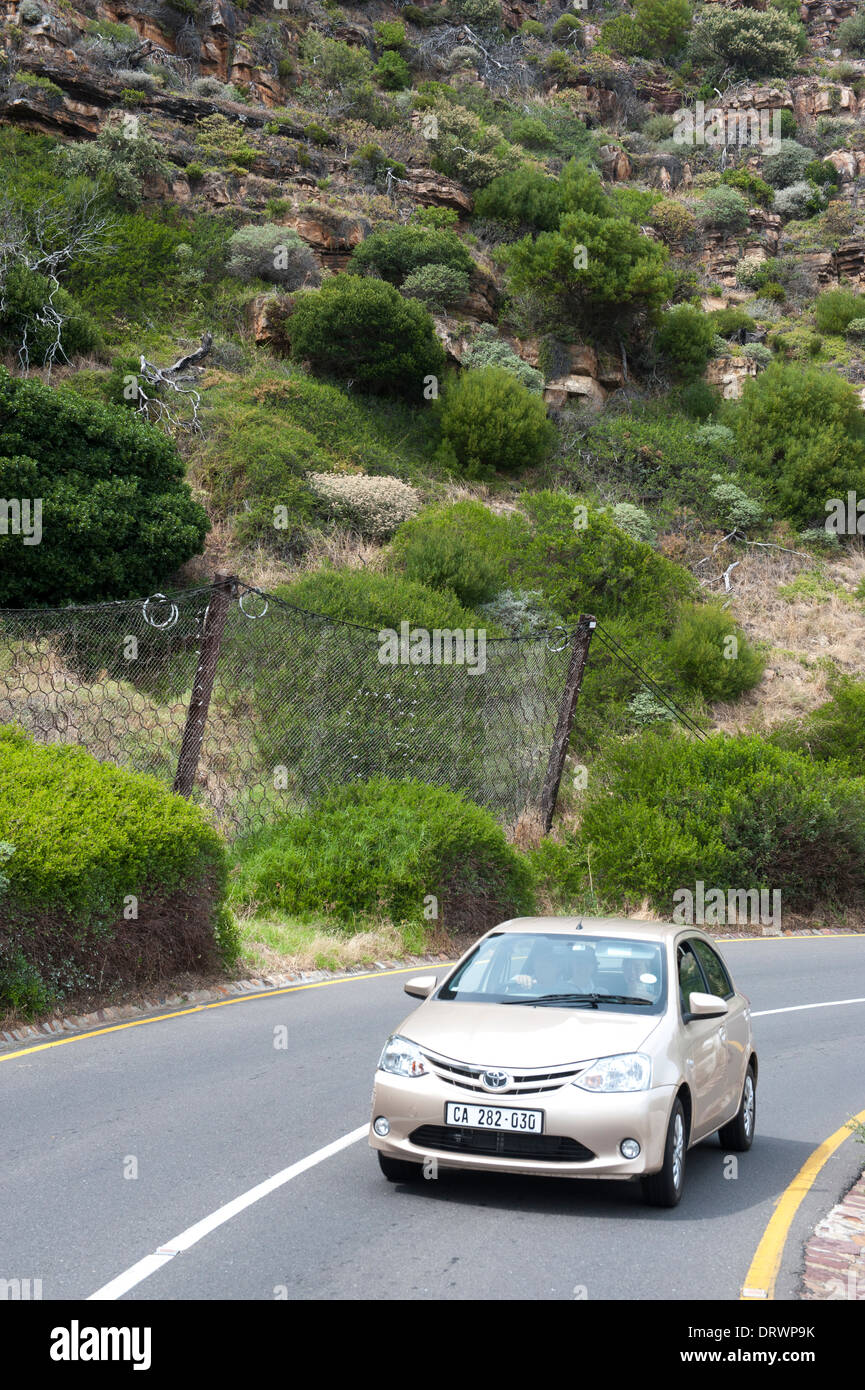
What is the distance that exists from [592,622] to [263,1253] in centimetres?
1478

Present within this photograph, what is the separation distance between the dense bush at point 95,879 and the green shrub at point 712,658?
67.0 feet

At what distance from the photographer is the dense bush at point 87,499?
23.6m

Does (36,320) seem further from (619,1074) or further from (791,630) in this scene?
(619,1074)

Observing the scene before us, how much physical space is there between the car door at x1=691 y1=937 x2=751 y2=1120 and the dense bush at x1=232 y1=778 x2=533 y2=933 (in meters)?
7.56

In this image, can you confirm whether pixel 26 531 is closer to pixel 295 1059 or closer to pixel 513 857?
pixel 513 857

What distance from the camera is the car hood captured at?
5.75m

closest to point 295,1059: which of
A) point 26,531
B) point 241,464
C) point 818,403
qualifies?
point 26,531

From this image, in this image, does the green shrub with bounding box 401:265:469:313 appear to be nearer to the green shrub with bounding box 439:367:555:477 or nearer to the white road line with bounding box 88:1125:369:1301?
the green shrub with bounding box 439:367:555:477

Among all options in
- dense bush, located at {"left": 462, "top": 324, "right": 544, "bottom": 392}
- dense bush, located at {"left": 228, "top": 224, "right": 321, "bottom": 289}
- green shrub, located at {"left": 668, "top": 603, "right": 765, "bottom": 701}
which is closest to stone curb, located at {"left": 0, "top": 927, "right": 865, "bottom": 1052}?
green shrub, located at {"left": 668, "top": 603, "right": 765, "bottom": 701}

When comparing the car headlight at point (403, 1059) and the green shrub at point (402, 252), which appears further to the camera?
the green shrub at point (402, 252)

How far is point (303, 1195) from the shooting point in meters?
6.00
